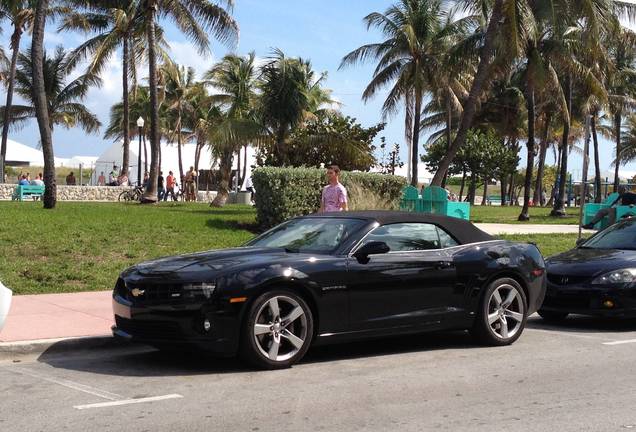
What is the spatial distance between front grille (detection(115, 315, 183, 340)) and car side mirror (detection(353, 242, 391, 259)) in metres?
1.84

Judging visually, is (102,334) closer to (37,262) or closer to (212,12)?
(37,262)

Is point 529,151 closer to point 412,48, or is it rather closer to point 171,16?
point 412,48

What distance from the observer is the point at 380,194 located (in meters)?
21.1

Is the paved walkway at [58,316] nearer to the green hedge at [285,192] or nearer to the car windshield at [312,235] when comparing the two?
the car windshield at [312,235]

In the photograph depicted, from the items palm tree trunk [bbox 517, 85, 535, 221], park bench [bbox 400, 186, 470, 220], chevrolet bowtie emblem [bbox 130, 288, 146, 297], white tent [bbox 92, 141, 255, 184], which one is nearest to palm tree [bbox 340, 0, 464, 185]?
palm tree trunk [bbox 517, 85, 535, 221]

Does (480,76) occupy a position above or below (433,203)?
above

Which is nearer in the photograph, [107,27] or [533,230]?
[533,230]

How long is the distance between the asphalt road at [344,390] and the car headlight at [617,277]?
111 centimetres

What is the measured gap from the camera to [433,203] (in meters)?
22.2

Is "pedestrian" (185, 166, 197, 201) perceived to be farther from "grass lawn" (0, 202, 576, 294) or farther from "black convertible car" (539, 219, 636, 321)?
"black convertible car" (539, 219, 636, 321)

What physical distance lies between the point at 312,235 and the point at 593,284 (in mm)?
3807

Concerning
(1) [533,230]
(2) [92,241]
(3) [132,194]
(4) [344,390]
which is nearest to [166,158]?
(3) [132,194]

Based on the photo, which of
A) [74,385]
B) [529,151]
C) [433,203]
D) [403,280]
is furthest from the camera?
[529,151]

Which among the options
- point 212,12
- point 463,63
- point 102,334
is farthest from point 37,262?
point 463,63
